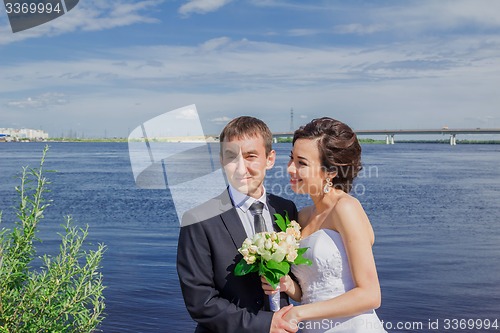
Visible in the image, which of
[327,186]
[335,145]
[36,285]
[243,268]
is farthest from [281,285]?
[36,285]

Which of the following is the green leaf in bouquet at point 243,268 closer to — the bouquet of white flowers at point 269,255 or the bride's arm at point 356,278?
the bouquet of white flowers at point 269,255

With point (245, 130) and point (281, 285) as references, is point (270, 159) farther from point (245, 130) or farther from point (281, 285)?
point (281, 285)

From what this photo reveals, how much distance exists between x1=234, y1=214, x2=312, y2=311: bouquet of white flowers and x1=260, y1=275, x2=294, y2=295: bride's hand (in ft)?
0.15

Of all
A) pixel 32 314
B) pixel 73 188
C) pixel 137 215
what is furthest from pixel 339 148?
pixel 73 188

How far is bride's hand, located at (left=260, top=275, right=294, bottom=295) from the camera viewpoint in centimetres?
347

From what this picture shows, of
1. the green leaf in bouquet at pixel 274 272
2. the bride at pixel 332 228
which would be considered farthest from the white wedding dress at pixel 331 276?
the green leaf in bouquet at pixel 274 272

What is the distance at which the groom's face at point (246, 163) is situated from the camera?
3.54m

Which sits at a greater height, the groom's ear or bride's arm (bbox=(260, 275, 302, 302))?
the groom's ear

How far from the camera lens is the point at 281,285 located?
3713mm

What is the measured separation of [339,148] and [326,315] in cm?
104

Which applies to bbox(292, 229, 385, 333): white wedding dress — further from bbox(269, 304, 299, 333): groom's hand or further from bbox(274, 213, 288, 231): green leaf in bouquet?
bbox(269, 304, 299, 333): groom's hand

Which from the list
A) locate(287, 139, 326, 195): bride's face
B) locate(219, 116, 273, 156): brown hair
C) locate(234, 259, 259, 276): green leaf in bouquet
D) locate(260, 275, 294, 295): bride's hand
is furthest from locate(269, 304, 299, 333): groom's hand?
locate(219, 116, 273, 156): brown hair

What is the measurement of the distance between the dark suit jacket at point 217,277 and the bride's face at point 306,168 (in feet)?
1.72

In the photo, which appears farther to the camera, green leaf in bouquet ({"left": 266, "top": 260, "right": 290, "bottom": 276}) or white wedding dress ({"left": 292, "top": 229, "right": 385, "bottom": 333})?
white wedding dress ({"left": 292, "top": 229, "right": 385, "bottom": 333})
